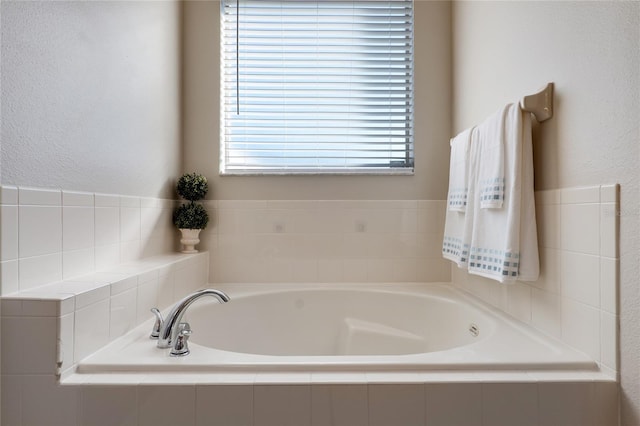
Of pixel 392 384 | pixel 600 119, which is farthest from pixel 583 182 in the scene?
pixel 392 384

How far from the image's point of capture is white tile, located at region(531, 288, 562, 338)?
114 cm

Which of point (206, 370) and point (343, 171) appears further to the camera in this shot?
point (343, 171)

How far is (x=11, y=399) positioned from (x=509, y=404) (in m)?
→ 1.33

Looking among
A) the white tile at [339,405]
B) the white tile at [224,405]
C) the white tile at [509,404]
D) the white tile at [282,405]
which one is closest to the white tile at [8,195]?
the white tile at [224,405]

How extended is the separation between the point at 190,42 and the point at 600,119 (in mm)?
2096

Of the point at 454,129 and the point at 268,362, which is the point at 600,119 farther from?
the point at 268,362

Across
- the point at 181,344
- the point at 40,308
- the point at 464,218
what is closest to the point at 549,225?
Answer: the point at 464,218

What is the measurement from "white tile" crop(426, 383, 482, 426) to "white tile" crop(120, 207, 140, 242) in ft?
4.33

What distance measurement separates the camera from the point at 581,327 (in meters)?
1.04

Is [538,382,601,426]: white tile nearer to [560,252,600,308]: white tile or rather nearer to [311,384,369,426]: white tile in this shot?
[560,252,600,308]: white tile

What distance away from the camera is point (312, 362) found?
3.13ft

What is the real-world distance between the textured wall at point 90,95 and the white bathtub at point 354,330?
615mm

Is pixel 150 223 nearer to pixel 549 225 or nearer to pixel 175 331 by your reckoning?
pixel 175 331

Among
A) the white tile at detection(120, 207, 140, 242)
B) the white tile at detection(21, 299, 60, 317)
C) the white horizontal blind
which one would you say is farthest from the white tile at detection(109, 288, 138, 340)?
the white horizontal blind
